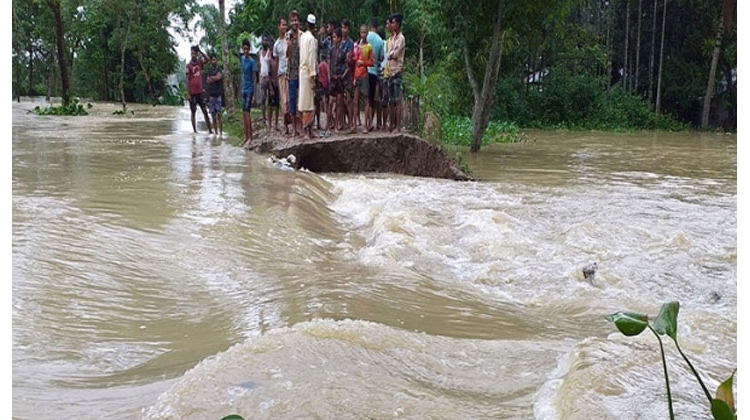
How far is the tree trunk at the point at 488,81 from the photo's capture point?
1330cm

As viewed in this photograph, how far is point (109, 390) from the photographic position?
2787mm

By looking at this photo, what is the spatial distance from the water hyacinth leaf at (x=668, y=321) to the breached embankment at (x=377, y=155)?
860 cm

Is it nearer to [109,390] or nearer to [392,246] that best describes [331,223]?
[392,246]

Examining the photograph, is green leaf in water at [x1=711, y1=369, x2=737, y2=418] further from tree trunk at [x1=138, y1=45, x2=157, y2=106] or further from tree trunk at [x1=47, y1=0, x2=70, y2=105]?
tree trunk at [x1=138, y1=45, x2=157, y2=106]

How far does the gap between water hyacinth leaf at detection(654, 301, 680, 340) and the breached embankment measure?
28.2ft

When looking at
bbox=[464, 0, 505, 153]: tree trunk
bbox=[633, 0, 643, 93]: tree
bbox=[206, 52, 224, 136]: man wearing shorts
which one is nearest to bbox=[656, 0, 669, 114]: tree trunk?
bbox=[633, 0, 643, 93]: tree

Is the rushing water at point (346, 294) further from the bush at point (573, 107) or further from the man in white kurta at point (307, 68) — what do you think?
the bush at point (573, 107)

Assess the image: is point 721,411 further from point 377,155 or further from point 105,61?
point 105,61

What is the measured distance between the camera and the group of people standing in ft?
32.2

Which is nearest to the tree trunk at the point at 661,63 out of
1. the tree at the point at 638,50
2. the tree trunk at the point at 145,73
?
the tree at the point at 638,50

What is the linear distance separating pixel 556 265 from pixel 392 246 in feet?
4.16

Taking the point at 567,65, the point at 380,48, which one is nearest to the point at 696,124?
the point at 567,65

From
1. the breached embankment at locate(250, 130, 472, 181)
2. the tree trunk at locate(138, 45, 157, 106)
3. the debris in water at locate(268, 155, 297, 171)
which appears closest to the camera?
the debris in water at locate(268, 155, 297, 171)

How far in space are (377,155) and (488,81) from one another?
475cm
